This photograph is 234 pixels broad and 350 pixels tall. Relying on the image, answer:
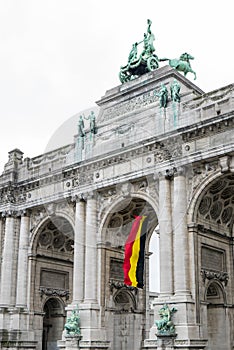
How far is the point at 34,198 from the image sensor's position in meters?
33.0

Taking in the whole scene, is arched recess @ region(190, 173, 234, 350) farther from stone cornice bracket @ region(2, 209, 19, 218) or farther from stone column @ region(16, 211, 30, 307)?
stone cornice bracket @ region(2, 209, 19, 218)

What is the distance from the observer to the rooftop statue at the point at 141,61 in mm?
33312

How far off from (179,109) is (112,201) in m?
6.41

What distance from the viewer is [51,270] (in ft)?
111

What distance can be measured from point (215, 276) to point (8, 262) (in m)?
13.7

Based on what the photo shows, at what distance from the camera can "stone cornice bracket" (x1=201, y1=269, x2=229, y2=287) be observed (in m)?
25.4

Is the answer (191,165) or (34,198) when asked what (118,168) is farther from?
(34,198)

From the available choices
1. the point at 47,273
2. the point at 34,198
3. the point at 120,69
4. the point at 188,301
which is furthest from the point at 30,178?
the point at 188,301

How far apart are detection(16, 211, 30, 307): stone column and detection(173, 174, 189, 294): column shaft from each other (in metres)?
11.6

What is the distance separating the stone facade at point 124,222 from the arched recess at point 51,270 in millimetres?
70

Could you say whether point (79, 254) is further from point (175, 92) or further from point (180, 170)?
point (175, 92)

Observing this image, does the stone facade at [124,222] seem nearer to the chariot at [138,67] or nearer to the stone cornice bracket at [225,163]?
the stone cornice bracket at [225,163]

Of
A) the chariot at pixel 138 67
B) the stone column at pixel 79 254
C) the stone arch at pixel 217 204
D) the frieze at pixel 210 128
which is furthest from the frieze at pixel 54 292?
the chariot at pixel 138 67

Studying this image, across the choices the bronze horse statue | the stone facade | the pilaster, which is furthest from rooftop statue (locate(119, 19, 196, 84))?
the pilaster
